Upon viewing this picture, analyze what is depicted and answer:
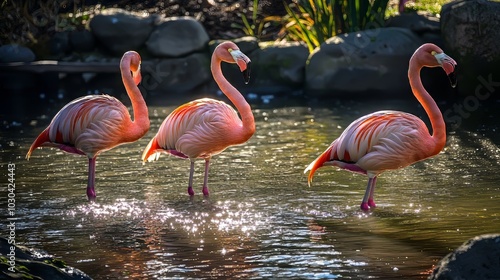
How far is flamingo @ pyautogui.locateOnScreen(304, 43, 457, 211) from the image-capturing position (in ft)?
19.9

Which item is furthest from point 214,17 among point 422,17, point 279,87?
point 422,17

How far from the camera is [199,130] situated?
22.0 ft

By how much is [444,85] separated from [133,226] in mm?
7028

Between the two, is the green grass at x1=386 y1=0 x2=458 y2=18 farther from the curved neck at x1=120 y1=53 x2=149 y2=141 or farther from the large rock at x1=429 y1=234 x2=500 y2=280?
the large rock at x1=429 y1=234 x2=500 y2=280

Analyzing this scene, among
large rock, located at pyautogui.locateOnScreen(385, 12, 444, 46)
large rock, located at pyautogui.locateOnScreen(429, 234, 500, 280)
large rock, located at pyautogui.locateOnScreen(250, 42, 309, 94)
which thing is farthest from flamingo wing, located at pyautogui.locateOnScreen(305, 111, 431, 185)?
large rock, located at pyautogui.locateOnScreen(250, 42, 309, 94)

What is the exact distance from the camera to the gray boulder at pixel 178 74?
13.0 meters

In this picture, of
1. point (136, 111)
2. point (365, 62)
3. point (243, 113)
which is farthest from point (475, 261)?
point (365, 62)

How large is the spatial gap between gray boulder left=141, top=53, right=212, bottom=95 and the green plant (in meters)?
1.43

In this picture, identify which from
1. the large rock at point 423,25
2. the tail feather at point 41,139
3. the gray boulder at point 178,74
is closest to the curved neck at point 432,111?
the tail feather at point 41,139

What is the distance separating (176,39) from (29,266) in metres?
9.08

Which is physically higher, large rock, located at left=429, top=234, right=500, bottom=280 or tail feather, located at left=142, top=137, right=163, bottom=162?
large rock, located at left=429, top=234, right=500, bottom=280

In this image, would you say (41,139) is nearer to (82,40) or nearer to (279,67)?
(279,67)

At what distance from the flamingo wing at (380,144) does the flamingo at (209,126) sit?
722mm

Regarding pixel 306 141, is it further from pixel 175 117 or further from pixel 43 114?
pixel 43 114
